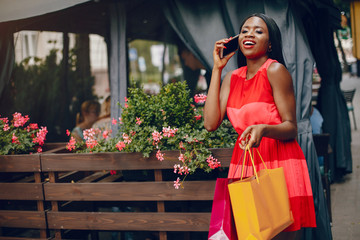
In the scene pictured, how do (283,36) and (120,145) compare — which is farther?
(283,36)

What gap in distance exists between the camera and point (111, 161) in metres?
Result: 3.50

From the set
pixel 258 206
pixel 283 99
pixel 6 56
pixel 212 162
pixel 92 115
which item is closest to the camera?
pixel 258 206

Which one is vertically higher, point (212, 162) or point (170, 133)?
point (170, 133)

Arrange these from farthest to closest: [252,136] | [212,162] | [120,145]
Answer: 1. [120,145]
2. [212,162]
3. [252,136]

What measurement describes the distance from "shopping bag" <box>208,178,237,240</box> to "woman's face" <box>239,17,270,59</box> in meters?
0.82

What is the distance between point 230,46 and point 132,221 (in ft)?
5.81

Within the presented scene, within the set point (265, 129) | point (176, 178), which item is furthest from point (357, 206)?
point (265, 129)

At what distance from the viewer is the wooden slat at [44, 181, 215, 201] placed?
3.33m

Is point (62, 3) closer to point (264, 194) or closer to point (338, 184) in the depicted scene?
point (264, 194)

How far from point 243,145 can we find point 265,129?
150 millimetres

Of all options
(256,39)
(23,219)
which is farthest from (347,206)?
(23,219)

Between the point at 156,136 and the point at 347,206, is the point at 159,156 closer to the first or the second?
the point at 156,136

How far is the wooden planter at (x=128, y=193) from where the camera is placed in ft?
11.0

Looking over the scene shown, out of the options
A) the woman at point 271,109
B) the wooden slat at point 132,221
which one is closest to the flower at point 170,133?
the wooden slat at point 132,221
